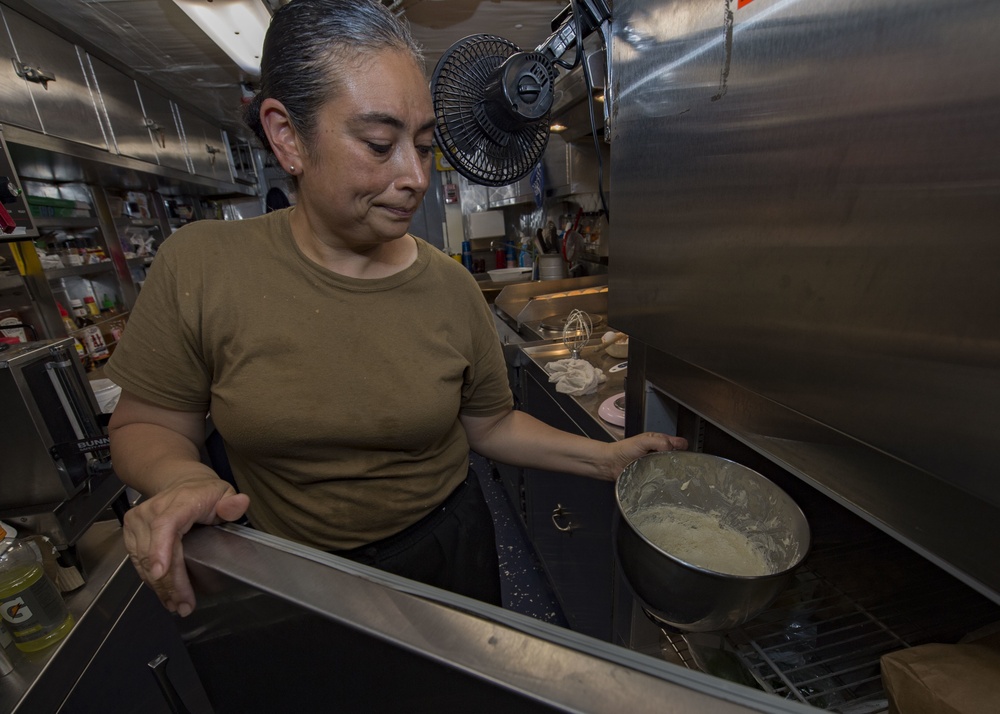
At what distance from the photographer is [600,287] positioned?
111 inches

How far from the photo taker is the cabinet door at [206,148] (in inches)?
144

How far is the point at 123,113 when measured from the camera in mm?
2740

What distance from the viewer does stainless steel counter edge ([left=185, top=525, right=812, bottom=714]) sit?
255 mm

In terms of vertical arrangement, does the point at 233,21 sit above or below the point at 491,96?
above

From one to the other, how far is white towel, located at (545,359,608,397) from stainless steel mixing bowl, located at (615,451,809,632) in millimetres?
776

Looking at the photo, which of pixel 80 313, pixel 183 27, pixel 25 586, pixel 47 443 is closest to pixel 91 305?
pixel 80 313

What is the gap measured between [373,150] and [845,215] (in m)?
0.61

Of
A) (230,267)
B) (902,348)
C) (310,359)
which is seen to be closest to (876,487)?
(902,348)

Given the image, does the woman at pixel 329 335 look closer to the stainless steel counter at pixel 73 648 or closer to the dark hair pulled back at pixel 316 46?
the dark hair pulled back at pixel 316 46

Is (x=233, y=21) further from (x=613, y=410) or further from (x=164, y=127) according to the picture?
(x=613, y=410)

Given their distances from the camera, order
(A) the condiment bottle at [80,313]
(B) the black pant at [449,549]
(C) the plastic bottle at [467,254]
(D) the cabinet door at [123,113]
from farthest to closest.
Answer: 1. (C) the plastic bottle at [467,254]
2. (A) the condiment bottle at [80,313]
3. (D) the cabinet door at [123,113]
4. (B) the black pant at [449,549]

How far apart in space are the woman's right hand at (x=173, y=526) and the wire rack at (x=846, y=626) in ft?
2.41

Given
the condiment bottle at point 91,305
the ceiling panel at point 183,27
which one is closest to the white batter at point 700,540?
the ceiling panel at point 183,27

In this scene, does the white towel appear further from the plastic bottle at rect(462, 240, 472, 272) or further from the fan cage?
the plastic bottle at rect(462, 240, 472, 272)
